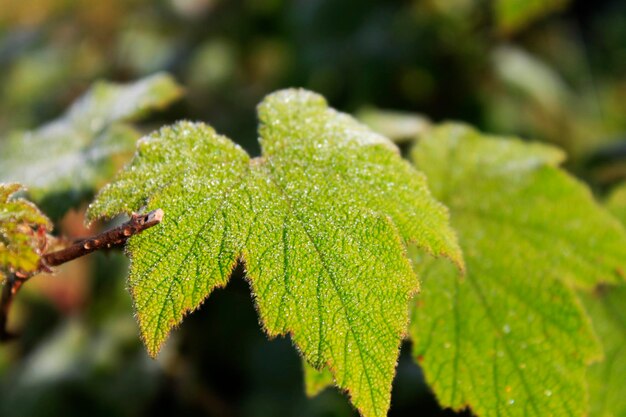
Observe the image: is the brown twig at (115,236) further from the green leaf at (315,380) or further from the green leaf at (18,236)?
the green leaf at (315,380)

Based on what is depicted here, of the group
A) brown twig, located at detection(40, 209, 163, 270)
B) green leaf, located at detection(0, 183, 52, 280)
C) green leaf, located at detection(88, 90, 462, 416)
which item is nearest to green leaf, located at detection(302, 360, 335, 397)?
green leaf, located at detection(88, 90, 462, 416)

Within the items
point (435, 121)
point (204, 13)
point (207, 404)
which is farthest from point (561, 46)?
point (207, 404)

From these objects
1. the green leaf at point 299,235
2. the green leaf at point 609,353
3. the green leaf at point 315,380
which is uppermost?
the green leaf at point 299,235

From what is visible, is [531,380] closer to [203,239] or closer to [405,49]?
[203,239]

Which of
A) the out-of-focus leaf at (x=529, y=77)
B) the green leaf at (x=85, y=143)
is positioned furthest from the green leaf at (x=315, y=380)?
the out-of-focus leaf at (x=529, y=77)

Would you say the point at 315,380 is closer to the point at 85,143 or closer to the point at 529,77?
the point at 85,143
